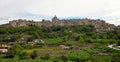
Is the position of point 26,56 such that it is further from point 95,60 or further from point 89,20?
point 89,20

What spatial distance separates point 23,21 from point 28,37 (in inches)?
887

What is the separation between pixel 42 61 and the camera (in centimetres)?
1733

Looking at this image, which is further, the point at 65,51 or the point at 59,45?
the point at 59,45

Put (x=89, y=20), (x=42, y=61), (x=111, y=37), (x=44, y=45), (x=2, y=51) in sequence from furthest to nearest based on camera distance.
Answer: (x=89, y=20)
(x=111, y=37)
(x=44, y=45)
(x=2, y=51)
(x=42, y=61)

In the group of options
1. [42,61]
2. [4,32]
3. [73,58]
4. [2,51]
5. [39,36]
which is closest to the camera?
[42,61]

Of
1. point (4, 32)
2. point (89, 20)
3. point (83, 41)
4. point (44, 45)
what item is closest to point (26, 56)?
point (44, 45)

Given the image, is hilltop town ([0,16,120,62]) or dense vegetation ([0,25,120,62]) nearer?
dense vegetation ([0,25,120,62])

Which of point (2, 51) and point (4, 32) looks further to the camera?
point (4, 32)

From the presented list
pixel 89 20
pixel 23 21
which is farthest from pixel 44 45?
pixel 89 20

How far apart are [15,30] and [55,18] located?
19.4 meters

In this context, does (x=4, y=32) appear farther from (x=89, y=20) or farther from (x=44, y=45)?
(x=89, y=20)

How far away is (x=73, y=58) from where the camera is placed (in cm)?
1925

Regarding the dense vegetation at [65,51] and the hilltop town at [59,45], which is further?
the hilltop town at [59,45]

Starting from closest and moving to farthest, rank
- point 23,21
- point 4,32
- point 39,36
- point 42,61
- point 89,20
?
point 42,61
point 39,36
point 4,32
point 23,21
point 89,20
